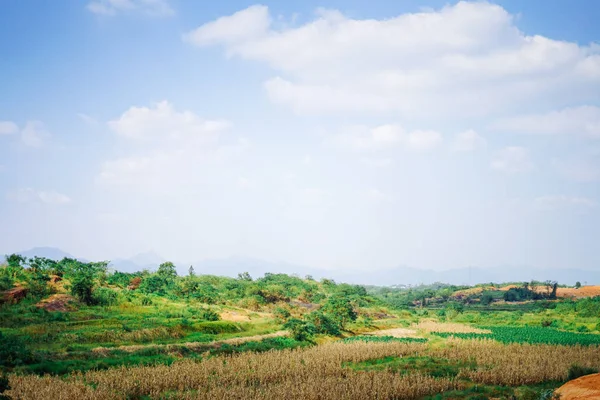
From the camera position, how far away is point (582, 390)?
20.2m

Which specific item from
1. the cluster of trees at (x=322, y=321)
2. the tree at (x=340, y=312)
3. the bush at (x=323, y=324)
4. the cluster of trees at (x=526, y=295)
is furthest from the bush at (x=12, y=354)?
the cluster of trees at (x=526, y=295)

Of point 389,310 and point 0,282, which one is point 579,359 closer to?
point 0,282

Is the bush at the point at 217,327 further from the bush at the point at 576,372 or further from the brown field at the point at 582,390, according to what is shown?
the brown field at the point at 582,390

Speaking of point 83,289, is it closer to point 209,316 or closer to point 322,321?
point 209,316

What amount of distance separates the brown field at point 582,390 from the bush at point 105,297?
4623 centimetres

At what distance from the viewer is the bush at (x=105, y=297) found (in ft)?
173

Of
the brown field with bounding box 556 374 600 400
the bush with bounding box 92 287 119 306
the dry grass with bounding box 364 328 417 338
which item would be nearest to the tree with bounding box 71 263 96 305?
the bush with bounding box 92 287 119 306

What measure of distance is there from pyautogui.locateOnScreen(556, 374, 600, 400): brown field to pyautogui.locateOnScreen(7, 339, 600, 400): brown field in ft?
17.7

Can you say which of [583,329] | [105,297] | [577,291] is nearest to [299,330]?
[105,297]

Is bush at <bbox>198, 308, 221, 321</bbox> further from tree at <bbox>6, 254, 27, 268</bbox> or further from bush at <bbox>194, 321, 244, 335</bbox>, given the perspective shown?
tree at <bbox>6, 254, 27, 268</bbox>

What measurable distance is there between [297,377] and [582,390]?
13.7 meters

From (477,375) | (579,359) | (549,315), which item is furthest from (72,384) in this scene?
(549,315)

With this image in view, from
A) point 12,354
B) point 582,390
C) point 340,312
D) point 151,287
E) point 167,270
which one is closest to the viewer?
point 582,390

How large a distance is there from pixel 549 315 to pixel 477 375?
198 feet
